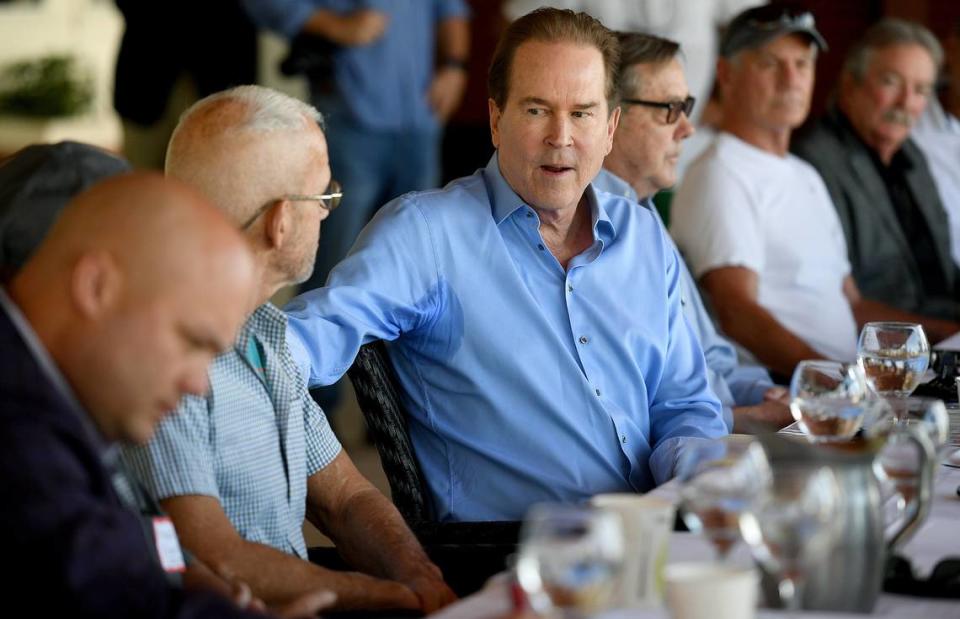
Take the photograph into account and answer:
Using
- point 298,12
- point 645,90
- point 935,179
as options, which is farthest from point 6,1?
point 645,90

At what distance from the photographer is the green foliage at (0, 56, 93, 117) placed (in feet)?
39.3

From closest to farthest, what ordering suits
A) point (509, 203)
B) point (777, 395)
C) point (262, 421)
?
point (262, 421) → point (509, 203) → point (777, 395)

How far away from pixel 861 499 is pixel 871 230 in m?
3.41

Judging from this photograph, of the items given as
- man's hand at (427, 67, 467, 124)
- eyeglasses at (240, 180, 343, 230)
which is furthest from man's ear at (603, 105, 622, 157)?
man's hand at (427, 67, 467, 124)

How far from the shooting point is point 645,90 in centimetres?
350

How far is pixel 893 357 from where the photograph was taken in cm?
246

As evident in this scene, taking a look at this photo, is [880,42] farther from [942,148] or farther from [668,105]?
[668,105]

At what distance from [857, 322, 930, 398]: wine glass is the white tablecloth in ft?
0.78

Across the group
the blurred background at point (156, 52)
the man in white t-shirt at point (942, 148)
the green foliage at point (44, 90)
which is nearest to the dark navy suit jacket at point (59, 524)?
the blurred background at point (156, 52)

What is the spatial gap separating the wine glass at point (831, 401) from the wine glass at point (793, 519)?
1.86 feet

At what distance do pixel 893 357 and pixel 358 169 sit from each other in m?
3.56

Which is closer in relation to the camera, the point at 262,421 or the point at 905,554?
the point at 905,554

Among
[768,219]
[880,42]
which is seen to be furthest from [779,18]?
[880,42]

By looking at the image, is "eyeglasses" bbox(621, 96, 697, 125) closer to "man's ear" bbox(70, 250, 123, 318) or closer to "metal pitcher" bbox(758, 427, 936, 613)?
"metal pitcher" bbox(758, 427, 936, 613)
